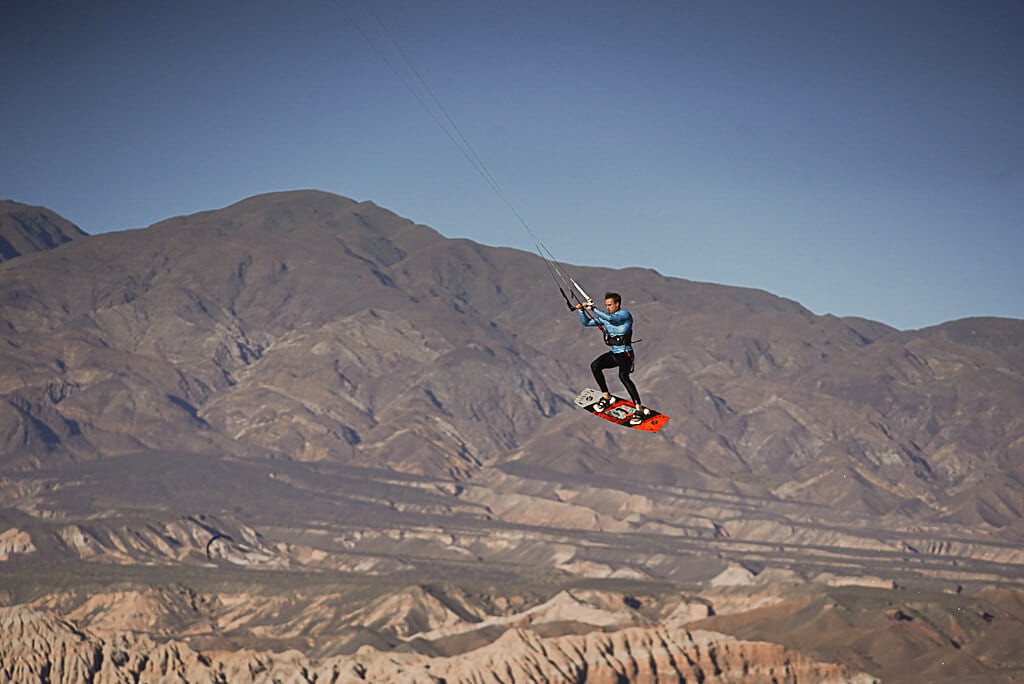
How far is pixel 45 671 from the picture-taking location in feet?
543

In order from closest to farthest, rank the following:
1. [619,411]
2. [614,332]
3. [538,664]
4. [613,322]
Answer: [613,322], [614,332], [619,411], [538,664]

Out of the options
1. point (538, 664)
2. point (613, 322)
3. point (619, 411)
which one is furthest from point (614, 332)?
point (538, 664)

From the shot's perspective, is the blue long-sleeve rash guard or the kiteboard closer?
the blue long-sleeve rash guard

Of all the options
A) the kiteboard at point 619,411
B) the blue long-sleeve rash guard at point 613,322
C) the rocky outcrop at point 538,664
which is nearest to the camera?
the blue long-sleeve rash guard at point 613,322

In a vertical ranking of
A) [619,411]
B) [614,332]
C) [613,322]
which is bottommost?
[619,411]

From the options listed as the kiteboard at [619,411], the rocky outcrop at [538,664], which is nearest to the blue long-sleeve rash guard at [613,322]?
the kiteboard at [619,411]

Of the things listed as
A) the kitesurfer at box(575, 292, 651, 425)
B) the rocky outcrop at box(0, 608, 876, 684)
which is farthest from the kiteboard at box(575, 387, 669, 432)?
the rocky outcrop at box(0, 608, 876, 684)

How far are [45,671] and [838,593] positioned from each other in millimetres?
79104

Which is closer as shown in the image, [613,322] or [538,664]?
[613,322]

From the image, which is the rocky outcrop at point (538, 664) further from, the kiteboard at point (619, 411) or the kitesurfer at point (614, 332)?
the kitesurfer at point (614, 332)

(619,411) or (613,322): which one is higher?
(613,322)

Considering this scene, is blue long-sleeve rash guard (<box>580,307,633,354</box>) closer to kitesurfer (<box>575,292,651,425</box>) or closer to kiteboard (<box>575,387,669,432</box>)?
kitesurfer (<box>575,292,651,425</box>)

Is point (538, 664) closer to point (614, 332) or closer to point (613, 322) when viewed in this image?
point (614, 332)

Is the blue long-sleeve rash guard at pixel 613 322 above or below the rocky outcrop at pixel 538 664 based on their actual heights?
above
